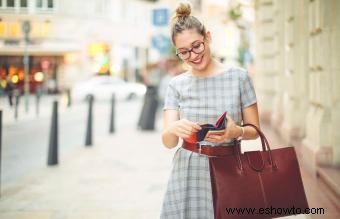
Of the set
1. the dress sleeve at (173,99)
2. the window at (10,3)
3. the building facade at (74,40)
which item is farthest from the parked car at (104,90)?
the dress sleeve at (173,99)

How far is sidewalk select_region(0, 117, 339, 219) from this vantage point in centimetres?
495

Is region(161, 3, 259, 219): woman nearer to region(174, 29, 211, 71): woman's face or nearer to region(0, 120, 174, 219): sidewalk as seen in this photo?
region(174, 29, 211, 71): woman's face

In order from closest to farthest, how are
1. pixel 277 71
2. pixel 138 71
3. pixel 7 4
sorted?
pixel 277 71, pixel 7 4, pixel 138 71

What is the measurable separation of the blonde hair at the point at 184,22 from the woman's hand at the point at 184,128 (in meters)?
0.45

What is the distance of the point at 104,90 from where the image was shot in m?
29.8

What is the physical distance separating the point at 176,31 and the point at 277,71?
923cm

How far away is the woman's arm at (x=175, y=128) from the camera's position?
2.20 metres

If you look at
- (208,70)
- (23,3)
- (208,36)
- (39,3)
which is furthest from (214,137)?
(39,3)

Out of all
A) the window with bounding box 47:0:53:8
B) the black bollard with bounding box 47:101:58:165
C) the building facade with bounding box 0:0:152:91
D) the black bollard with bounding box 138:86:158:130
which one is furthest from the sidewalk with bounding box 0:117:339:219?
the window with bounding box 47:0:53:8

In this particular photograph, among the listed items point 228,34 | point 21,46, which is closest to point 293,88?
Answer: point 21,46

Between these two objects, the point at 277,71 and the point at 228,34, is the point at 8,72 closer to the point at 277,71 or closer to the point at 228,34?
the point at 277,71

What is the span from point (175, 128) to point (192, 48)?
16.2 inches

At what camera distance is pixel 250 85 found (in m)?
2.50

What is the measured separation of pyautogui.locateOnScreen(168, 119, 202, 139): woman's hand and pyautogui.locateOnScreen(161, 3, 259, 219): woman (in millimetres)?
72
